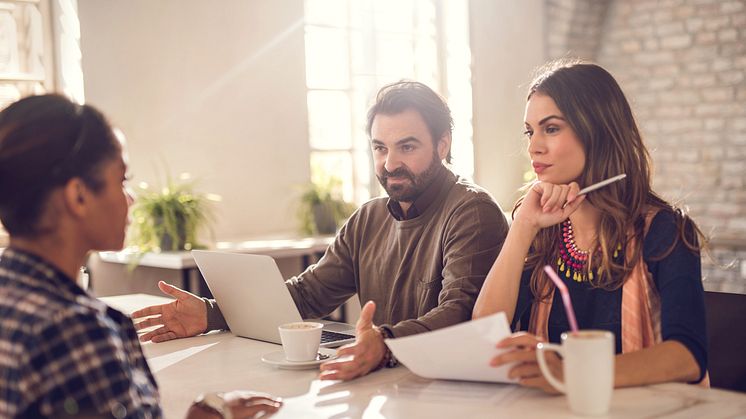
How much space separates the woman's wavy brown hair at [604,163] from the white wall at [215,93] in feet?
8.97

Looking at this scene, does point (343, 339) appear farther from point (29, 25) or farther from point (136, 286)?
point (29, 25)

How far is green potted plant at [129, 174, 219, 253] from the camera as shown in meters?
3.71

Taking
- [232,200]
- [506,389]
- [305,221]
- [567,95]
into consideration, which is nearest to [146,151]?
[232,200]

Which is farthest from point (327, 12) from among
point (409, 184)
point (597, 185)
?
point (597, 185)

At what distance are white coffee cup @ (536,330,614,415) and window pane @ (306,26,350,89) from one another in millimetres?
3898

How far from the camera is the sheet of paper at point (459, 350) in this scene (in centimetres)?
125

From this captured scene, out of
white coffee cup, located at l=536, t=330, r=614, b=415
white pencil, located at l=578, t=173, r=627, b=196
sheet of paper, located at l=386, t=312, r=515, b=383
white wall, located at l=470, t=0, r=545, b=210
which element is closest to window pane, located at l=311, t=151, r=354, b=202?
white wall, located at l=470, t=0, r=545, b=210

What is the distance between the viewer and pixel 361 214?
240cm

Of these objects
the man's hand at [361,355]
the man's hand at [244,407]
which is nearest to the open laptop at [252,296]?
the man's hand at [361,355]

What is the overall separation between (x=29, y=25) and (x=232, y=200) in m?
1.29

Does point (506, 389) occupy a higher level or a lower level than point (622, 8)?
lower

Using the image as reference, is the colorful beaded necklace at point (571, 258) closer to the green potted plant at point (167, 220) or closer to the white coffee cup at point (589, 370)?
the white coffee cup at point (589, 370)

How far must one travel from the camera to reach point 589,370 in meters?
1.16

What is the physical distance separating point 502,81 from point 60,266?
16.2ft
